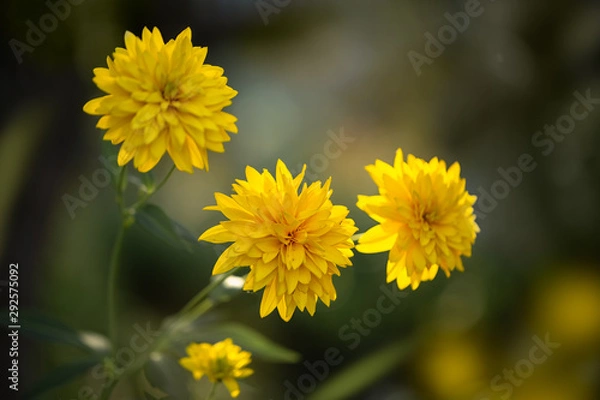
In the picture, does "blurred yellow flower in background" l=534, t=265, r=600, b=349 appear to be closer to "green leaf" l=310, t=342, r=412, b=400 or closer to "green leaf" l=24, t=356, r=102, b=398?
"green leaf" l=310, t=342, r=412, b=400

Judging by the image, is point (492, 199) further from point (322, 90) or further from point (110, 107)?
point (110, 107)

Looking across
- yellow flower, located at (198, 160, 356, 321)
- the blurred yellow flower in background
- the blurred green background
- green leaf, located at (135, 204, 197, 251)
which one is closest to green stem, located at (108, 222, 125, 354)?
green leaf, located at (135, 204, 197, 251)

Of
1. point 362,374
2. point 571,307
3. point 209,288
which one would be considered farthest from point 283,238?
point 571,307

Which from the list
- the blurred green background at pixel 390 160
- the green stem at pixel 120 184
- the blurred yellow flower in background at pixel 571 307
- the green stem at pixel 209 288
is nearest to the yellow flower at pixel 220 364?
the green stem at pixel 209 288

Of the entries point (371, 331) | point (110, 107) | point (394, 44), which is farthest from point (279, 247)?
point (394, 44)

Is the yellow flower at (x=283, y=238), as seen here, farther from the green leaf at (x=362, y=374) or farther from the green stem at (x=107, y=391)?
the green leaf at (x=362, y=374)

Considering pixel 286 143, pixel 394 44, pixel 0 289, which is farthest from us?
pixel 286 143
